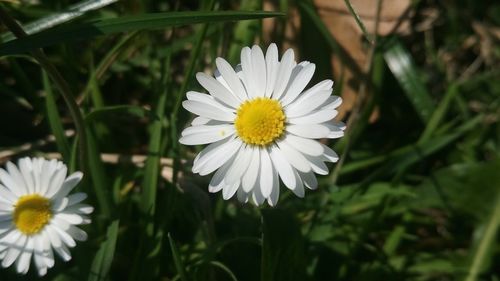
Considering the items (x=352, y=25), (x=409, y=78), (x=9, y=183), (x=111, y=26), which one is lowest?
(x=9, y=183)

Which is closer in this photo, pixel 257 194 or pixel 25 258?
pixel 257 194

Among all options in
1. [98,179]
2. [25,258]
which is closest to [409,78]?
[98,179]

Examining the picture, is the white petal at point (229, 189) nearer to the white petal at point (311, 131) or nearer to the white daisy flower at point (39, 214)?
the white petal at point (311, 131)

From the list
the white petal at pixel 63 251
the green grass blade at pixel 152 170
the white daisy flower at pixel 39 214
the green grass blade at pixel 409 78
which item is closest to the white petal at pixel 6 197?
the white daisy flower at pixel 39 214

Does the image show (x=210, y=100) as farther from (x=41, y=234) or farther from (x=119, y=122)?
(x=119, y=122)

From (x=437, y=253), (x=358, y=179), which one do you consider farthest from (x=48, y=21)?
→ (x=437, y=253)

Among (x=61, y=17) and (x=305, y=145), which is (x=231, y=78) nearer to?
(x=305, y=145)

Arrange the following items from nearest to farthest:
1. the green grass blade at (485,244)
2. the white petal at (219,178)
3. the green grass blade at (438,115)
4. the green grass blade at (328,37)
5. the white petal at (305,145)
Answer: the white petal at (305,145), the white petal at (219,178), the green grass blade at (485,244), the green grass blade at (328,37), the green grass blade at (438,115)

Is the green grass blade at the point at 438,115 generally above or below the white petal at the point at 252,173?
above
